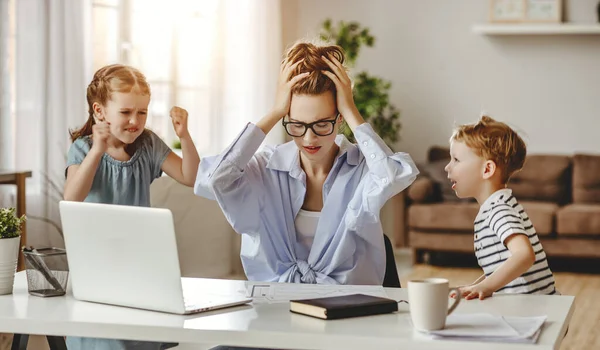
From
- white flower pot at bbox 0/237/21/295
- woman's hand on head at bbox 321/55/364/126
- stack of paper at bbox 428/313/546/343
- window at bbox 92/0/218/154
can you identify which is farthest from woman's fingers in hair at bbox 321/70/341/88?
window at bbox 92/0/218/154

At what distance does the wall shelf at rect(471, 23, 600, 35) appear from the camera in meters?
6.36

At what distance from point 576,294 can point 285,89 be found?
11.7ft

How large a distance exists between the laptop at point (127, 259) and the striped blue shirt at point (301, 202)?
400 mm

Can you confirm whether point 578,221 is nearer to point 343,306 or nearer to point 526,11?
point 526,11

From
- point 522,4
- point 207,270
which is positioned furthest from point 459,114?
point 207,270

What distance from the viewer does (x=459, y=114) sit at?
6859mm

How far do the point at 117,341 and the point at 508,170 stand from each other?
1.09 m

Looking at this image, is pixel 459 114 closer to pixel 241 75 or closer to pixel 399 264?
pixel 399 264

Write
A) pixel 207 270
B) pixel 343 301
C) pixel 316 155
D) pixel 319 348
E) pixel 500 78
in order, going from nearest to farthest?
1. pixel 319 348
2. pixel 343 301
3. pixel 316 155
4. pixel 207 270
5. pixel 500 78

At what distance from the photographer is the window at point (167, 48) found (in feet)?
16.3

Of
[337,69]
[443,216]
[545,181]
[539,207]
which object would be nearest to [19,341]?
[337,69]

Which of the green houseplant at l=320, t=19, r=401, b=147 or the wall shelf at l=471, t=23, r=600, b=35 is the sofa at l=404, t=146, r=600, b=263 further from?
the wall shelf at l=471, t=23, r=600, b=35

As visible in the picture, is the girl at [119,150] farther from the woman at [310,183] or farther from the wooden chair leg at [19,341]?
the wooden chair leg at [19,341]

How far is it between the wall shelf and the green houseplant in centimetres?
90
